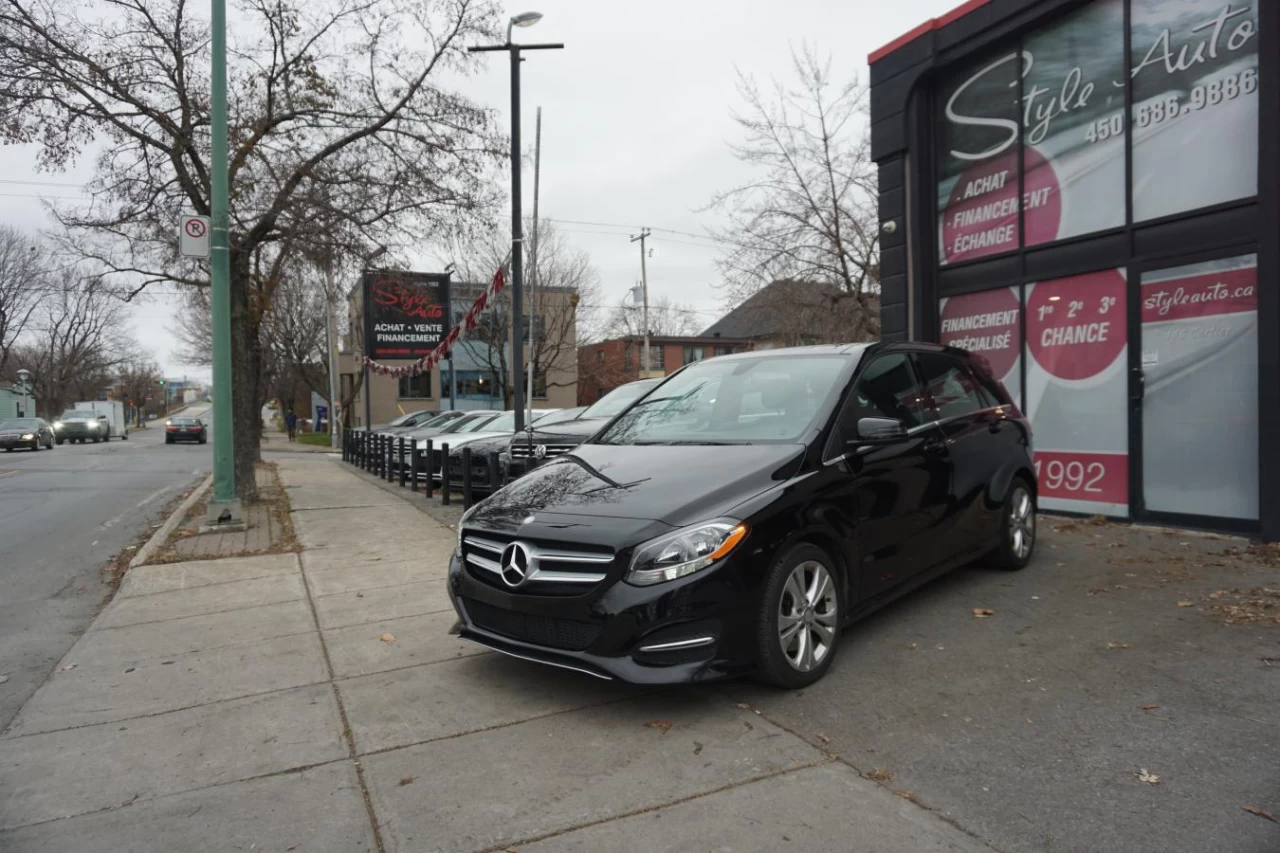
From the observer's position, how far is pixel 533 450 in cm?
963

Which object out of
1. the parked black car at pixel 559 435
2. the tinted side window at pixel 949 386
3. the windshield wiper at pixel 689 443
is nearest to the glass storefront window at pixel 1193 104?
the tinted side window at pixel 949 386

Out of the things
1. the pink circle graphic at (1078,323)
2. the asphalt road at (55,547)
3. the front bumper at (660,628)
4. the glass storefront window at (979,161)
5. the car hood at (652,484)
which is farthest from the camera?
the glass storefront window at (979,161)

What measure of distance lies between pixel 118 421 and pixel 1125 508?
230 feet

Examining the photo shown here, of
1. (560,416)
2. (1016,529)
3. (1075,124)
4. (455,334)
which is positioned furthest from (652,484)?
(455,334)

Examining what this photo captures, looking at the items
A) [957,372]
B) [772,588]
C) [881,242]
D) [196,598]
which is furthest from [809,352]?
[881,242]

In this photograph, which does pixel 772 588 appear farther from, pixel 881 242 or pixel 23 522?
pixel 23 522

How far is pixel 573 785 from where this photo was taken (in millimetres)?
3133

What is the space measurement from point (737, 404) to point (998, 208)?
5647 millimetres

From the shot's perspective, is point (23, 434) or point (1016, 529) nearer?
point (1016, 529)

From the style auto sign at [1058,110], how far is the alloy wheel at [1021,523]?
331cm

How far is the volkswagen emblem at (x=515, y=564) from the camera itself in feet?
12.6

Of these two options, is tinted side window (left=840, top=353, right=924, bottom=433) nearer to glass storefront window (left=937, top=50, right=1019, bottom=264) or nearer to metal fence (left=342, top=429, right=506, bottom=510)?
glass storefront window (left=937, top=50, right=1019, bottom=264)

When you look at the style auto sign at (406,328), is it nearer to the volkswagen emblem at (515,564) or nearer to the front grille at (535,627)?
the front grille at (535,627)

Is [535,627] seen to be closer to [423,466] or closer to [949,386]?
[949,386]
